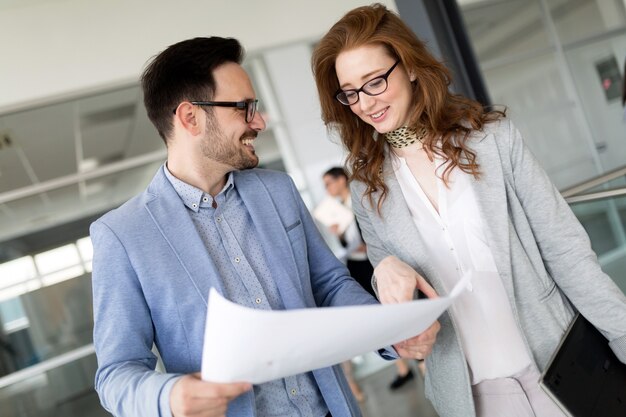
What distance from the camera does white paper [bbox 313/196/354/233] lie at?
4832 millimetres

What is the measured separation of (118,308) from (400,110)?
2.87 feet

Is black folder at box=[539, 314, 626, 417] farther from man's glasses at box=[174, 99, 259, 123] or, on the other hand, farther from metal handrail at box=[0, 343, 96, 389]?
metal handrail at box=[0, 343, 96, 389]

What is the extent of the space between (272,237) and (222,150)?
27 centimetres

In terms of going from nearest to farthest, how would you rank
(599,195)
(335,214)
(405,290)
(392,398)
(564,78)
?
(405,290)
(599,195)
(335,214)
(392,398)
(564,78)

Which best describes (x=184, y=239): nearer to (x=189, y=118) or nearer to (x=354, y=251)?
(x=189, y=118)

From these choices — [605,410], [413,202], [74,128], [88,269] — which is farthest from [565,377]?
[74,128]

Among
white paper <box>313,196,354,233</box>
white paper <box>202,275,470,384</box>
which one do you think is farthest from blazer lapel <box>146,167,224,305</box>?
white paper <box>313,196,354,233</box>

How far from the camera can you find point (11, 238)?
535cm

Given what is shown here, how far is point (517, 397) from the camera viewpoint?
1409 mm

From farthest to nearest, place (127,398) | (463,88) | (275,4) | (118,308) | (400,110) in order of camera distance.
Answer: (275,4) → (463,88) → (400,110) → (118,308) → (127,398)

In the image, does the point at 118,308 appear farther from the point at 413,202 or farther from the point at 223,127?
the point at 413,202

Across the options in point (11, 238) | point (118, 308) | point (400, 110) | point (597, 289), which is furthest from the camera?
point (11, 238)

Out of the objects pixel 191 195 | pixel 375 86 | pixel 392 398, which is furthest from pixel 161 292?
pixel 392 398

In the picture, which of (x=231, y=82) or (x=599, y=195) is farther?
(x=599, y=195)
